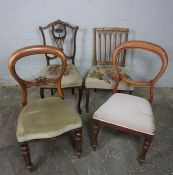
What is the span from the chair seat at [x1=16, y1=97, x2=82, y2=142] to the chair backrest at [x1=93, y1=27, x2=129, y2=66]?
34.8 inches

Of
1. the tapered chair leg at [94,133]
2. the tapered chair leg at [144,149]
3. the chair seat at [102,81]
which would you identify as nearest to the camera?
the tapered chair leg at [144,149]

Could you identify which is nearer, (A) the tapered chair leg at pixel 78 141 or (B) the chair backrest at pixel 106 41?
(A) the tapered chair leg at pixel 78 141

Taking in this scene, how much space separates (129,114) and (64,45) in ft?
3.91

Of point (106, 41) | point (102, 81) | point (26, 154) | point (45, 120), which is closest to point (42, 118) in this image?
point (45, 120)

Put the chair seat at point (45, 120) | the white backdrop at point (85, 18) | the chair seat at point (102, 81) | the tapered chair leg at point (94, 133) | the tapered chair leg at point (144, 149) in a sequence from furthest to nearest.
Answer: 1. the white backdrop at point (85, 18)
2. the chair seat at point (102, 81)
3. the tapered chair leg at point (94, 133)
4. the tapered chair leg at point (144, 149)
5. the chair seat at point (45, 120)

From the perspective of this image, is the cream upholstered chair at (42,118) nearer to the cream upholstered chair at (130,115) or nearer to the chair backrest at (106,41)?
the cream upholstered chair at (130,115)

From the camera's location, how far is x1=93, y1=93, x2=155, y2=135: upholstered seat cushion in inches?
53.8

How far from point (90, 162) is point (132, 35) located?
1399 millimetres

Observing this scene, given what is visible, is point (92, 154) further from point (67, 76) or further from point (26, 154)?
point (67, 76)

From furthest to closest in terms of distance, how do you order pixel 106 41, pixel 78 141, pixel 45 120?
1. pixel 106 41
2. pixel 78 141
3. pixel 45 120

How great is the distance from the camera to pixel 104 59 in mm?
2193

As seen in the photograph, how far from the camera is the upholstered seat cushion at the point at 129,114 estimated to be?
4.49 ft

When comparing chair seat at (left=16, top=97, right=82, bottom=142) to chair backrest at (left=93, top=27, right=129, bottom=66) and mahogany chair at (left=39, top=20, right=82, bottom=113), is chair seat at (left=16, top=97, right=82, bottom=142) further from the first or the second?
chair backrest at (left=93, top=27, right=129, bottom=66)

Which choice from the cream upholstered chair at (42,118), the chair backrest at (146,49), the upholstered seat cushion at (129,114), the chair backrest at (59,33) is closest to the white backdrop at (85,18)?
the chair backrest at (59,33)
